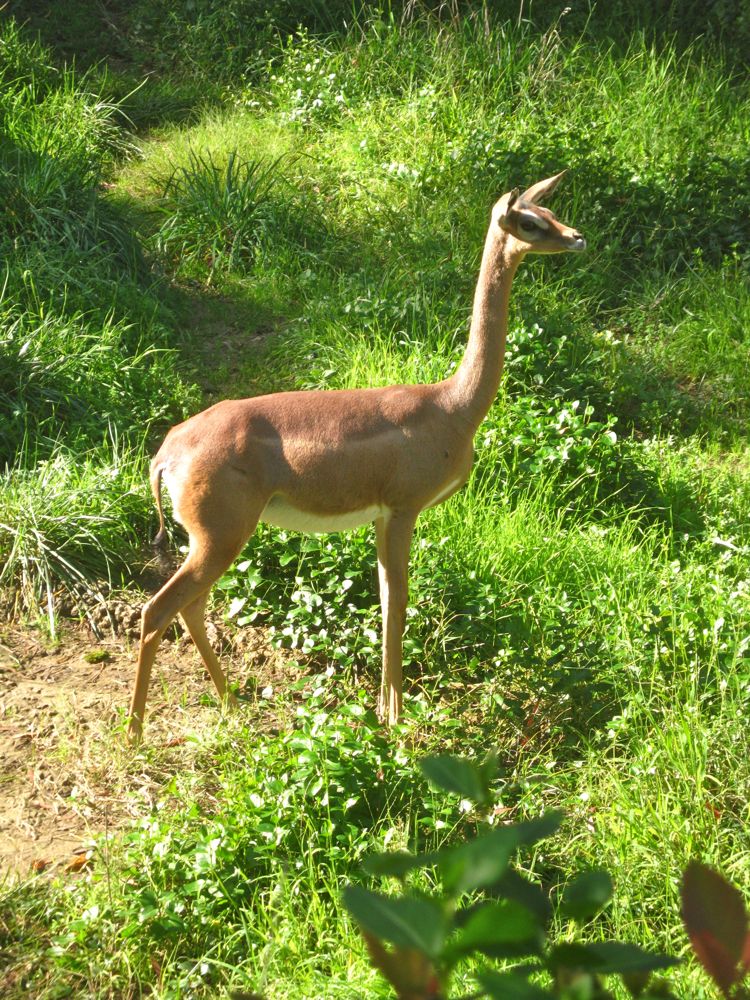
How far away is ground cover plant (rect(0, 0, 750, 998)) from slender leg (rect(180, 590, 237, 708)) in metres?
0.20

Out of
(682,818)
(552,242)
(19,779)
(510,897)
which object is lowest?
(19,779)

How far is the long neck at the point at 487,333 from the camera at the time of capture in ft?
14.2

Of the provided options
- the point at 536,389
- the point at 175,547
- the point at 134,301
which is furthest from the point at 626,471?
the point at 134,301

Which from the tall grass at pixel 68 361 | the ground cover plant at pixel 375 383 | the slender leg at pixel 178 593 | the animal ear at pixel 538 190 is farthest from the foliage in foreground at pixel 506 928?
the tall grass at pixel 68 361

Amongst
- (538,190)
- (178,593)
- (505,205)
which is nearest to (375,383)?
(538,190)

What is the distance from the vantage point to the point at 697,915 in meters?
0.90

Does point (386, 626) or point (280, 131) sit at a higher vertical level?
point (280, 131)

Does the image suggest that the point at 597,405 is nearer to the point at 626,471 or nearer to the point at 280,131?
the point at 626,471

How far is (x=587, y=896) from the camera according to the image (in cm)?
91

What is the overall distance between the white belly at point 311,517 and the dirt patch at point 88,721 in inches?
28.3

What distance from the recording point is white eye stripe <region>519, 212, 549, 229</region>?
4.17 meters

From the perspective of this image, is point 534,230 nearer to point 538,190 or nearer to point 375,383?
point 538,190

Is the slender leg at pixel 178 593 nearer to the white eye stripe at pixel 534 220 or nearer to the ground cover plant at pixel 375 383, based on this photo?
the ground cover plant at pixel 375 383

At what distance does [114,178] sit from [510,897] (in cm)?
831
